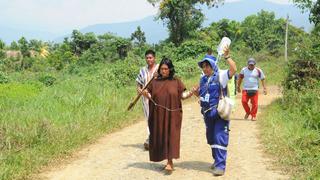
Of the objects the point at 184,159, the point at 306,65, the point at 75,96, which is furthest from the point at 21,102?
the point at 306,65

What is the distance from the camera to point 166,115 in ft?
21.0

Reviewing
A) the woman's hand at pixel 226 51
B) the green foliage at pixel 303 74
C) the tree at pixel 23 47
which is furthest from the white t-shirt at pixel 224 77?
the tree at pixel 23 47

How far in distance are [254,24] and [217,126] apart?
40820 millimetres

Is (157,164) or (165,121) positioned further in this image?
(157,164)

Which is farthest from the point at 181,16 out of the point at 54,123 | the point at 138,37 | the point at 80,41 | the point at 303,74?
the point at 54,123

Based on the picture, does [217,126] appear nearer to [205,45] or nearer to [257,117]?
[257,117]

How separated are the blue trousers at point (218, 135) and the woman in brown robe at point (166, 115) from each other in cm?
42

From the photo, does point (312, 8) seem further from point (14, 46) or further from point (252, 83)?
point (14, 46)

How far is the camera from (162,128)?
252 inches

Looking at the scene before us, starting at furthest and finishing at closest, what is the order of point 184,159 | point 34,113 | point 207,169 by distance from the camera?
point 34,113, point 184,159, point 207,169

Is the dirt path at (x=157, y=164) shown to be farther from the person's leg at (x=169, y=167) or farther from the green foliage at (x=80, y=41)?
the green foliage at (x=80, y=41)

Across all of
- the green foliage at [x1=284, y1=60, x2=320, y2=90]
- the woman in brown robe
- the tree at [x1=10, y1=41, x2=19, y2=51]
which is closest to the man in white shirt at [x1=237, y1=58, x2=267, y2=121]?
the green foliage at [x1=284, y1=60, x2=320, y2=90]

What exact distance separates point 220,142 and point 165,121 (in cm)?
78

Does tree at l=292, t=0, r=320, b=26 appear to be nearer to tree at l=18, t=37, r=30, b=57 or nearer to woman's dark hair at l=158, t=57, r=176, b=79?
woman's dark hair at l=158, t=57, r=176, b=79
